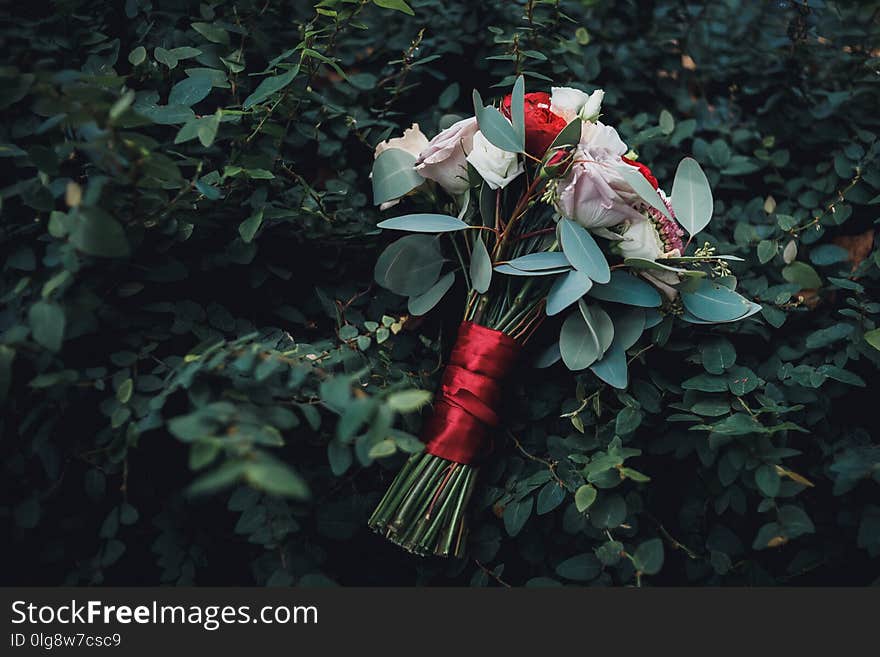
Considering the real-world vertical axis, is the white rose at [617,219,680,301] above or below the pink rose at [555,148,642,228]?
below

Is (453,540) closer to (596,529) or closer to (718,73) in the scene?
(596,529)

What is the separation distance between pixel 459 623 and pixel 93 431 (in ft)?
1.66

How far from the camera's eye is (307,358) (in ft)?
2.77

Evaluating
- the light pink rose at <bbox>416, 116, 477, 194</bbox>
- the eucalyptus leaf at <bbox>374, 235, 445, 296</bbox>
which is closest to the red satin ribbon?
the eucalyptus leaf at <bbox>374, 235, 445, 296</bbox>

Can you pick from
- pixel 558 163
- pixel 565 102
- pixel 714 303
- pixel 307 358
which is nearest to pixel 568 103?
pixel 565 102

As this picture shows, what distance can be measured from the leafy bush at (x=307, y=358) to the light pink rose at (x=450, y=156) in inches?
6.2

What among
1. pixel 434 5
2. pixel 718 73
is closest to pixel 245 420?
pixel 434 5

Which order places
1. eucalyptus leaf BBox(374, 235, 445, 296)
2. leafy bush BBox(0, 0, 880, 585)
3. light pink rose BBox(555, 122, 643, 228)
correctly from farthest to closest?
eucalyptus leaf BBox(374, 235, 445, 296), light pink rose BBox(555, 122, 643, 228), leafy bush BBox(0, 0, 880, 585)

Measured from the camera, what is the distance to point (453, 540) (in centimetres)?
89

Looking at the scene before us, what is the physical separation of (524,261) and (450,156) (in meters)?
0.18

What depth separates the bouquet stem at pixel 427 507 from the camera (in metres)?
0.87

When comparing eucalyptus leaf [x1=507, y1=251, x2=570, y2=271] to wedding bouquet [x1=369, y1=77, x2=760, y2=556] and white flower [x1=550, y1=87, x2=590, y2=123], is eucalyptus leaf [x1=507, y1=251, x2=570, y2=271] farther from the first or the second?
white flower [x1=550, y1=87, x2=590, y2=123]

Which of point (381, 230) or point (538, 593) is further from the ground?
point (381, 230)

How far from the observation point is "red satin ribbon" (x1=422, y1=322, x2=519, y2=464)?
90cm
